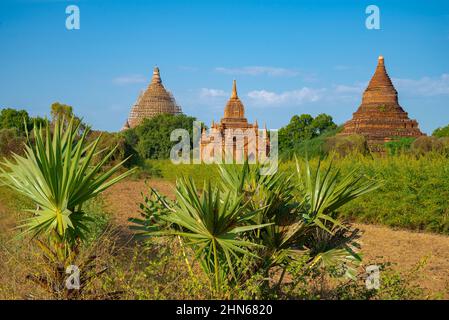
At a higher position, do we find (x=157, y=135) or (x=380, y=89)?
(x=380, y=89)

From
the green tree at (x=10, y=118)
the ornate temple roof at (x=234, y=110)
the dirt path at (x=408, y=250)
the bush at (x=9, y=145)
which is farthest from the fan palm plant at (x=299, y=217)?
the ornate temple roof at (x=234, y=110)

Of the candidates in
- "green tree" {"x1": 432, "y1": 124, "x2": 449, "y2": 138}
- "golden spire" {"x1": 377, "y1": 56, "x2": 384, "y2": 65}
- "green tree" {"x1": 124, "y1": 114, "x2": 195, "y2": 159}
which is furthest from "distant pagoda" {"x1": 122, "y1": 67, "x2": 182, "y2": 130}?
"golden spire" {"x1": 377, "y1": 56, "x2": 384, "y2": 65}

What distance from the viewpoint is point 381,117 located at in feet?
111

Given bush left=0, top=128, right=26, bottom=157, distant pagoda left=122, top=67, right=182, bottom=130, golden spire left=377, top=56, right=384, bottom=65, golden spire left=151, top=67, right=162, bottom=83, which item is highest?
golden spire left=151, top=67, right=162, bottom=83

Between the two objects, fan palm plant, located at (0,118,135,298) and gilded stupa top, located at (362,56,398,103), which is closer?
fan palm plant, located at (0,118,135,298)

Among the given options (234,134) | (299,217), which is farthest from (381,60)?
(299,217)

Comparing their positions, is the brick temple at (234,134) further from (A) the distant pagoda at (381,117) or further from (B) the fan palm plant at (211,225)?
(B) the fan palm plant at (211,225)

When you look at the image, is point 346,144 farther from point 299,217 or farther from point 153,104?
point 153,104

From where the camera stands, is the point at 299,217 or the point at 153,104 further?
the point at 153,104

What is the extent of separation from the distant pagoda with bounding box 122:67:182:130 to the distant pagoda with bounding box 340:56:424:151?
47.2 meters

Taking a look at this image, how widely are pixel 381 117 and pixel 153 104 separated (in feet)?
171

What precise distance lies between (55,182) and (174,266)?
1.26 meters

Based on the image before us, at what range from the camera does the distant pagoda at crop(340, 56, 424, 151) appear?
3297 cm

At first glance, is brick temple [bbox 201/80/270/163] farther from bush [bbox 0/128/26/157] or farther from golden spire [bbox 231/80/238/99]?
bush [bbox 0/128/26/157]
